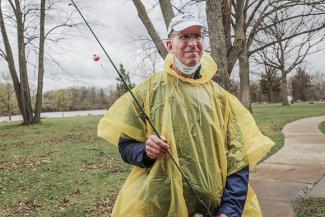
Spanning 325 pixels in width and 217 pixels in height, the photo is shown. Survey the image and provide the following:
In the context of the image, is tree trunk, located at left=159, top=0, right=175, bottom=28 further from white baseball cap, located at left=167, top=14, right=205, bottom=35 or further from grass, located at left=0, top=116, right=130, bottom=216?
white baseball cap, located at left=167, top=14, right=205, bottom=35

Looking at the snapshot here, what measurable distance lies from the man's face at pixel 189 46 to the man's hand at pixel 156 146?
0.49 m

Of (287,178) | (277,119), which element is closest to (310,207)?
(287,178)

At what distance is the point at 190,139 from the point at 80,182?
5352 mm

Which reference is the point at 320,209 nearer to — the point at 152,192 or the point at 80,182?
the point at 152,192

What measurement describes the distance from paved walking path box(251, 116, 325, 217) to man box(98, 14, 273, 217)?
262 cm

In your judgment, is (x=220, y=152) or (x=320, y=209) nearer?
(x=220, y=152)

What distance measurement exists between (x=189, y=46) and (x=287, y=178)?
15.3ft

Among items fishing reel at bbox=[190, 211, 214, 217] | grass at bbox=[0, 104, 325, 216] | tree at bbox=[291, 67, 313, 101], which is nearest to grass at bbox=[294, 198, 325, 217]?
grass at bbox=[0, 104, 325, 216]

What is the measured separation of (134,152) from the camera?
2.06 m

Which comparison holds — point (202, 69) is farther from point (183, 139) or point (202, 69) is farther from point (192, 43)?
point (183, 139)

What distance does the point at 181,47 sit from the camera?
215 cm

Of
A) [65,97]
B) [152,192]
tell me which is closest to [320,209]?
[152,192]

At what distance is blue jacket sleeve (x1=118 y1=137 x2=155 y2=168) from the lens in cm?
202

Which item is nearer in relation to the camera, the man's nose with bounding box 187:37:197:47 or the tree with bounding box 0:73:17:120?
the man's nose with bounding box 187:37:197:47
